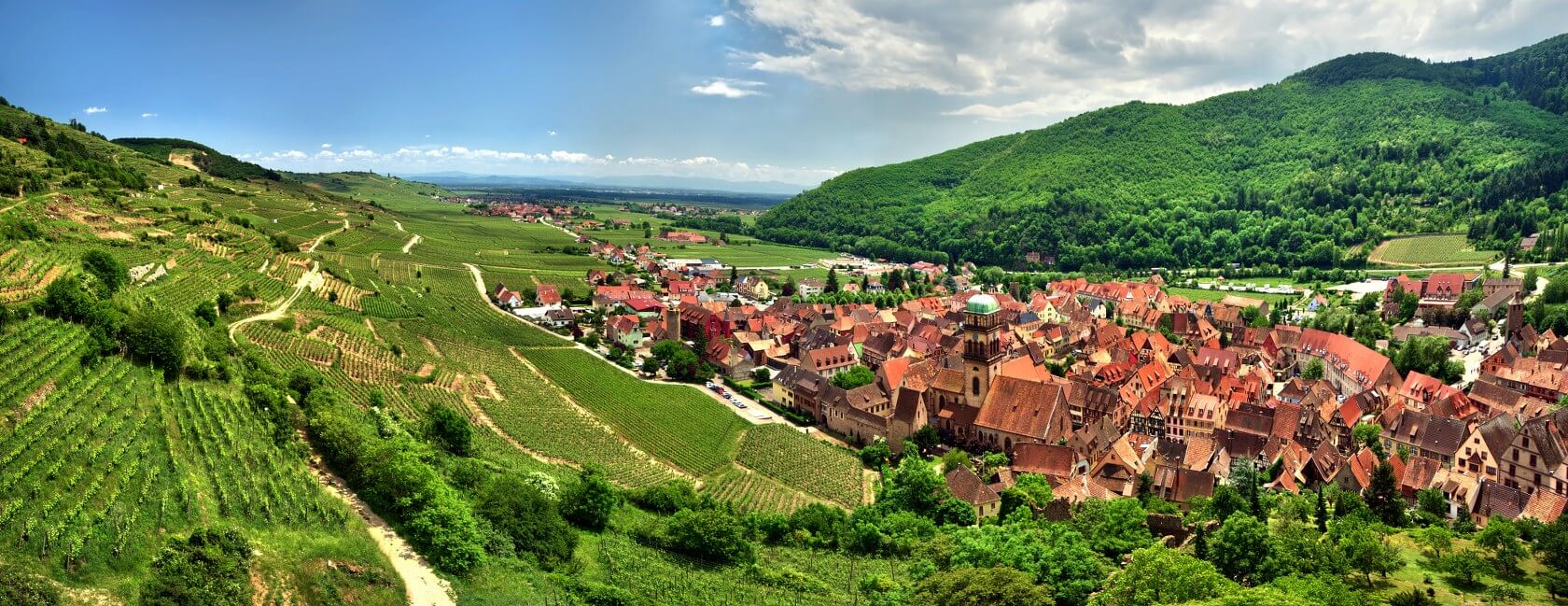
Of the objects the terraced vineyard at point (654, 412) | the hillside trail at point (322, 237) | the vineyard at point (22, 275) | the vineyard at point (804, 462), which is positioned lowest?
the vineyard at point (804, 462)

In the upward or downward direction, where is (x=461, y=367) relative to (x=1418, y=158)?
downward

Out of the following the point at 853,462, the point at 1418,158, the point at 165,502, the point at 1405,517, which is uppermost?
the point at 1418,158

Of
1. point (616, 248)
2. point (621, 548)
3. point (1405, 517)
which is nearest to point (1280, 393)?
point (1405, 517)

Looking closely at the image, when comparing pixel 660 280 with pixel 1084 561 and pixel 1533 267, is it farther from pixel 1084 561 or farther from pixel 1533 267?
pixel 1533 267

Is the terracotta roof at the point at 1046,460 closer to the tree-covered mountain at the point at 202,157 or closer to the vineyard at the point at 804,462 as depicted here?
the vineyard at the point at 804,462

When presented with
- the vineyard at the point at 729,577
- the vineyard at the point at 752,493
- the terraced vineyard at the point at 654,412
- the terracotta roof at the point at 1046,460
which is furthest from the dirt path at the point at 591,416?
the terracotta roof at the point at 1046,460

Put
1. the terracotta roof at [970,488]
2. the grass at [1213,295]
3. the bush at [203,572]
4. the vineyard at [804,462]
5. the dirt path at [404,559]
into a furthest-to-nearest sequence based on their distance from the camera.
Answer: the grass at [1213,295] < the vineyard at [804,462] < the terracotta roof at [970,488] < the dirt path at [404,559] < the bush at [203,572]

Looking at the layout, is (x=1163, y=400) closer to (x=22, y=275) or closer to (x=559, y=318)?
(x=559, y=318)
